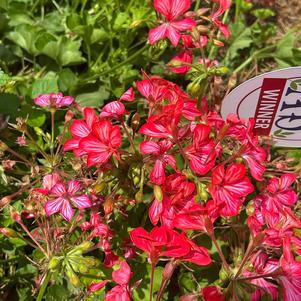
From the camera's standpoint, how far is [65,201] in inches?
69.2

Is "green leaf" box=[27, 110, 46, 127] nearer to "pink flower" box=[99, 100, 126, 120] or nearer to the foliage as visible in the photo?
the foliage

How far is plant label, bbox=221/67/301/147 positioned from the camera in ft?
6.68

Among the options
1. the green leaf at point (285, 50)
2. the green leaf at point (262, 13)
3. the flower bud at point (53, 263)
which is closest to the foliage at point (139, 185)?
the flower bud at point (53, 263)

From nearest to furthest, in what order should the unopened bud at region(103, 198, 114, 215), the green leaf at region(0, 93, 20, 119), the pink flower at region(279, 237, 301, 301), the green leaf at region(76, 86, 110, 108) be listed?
the pink flower at region(279, 237, 301, 301)
the unopened bud at region(103, 198, 114, 215)
the green leaf at region(0, 93, 20, 119)
the green leaf at region(76, 86, 110, 108)

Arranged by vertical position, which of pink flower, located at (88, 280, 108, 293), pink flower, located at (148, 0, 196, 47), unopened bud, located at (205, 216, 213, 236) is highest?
pink flower, located at (148, 0, 196, 47)

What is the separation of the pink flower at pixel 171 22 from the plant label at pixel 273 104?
0.33 m

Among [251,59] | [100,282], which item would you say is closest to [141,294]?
[100,282]

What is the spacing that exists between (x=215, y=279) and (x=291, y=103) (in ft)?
2.55

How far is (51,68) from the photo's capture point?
2.76m

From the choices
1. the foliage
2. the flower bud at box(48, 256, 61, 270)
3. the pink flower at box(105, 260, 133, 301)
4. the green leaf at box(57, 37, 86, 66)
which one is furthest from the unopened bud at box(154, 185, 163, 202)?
the green leaf at box(57, 37, 86, 66)

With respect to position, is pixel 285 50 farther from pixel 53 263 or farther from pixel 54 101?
pixel 53 263

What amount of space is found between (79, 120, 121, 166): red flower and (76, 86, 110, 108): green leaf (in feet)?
2.98

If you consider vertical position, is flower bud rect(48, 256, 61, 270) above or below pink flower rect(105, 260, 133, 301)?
above

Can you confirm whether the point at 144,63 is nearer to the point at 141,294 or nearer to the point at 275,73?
the point at 275,73
